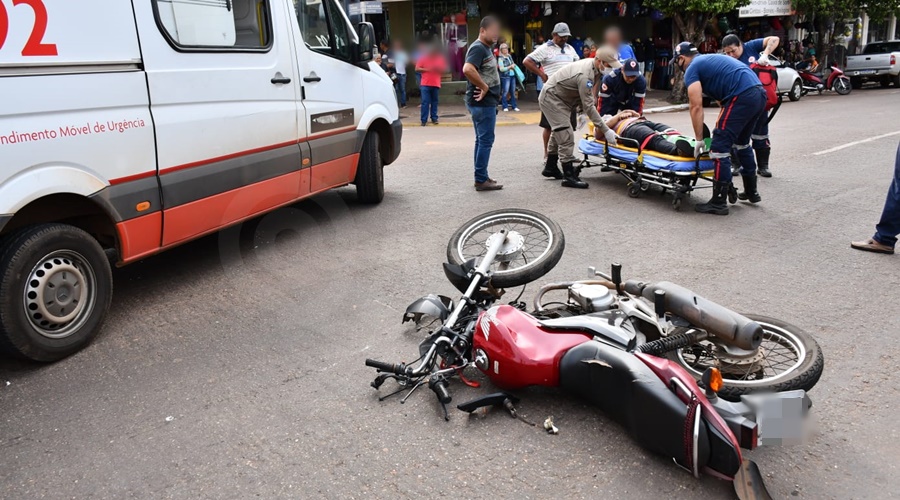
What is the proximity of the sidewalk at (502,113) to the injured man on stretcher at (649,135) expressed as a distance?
306 inches

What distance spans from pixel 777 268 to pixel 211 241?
4.62 meters

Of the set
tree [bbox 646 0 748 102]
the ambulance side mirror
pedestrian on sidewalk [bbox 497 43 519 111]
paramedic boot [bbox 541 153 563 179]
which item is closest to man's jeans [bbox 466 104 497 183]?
paramedic boot [bbox 541 153 563 179]

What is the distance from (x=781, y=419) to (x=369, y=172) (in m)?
5.18

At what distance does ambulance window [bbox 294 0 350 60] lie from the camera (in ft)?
20.4

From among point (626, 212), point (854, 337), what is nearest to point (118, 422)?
point (854, 337)

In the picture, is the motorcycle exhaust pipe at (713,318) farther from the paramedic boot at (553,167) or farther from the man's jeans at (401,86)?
the man's jeans at (401,86)

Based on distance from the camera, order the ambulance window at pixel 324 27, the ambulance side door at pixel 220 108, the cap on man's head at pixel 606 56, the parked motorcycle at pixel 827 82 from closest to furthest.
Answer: the ambulance side door at pixel 220 108 → the ambulance window at pixel 324 27 → the cap on man's head at pixel 606 56 → the parked motorcycle at pixel 827 82

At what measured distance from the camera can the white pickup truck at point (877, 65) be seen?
2400 cm

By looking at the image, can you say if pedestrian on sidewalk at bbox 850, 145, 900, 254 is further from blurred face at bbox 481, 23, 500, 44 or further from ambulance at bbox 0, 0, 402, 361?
ambulance at bbox 0, 0, 402, 361

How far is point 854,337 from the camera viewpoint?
13.5ft

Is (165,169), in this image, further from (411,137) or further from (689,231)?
(411,137)

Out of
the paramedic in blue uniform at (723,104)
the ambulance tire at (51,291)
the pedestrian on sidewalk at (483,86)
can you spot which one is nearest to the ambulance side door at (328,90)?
the pedestrian on sidewalk at (483,86)

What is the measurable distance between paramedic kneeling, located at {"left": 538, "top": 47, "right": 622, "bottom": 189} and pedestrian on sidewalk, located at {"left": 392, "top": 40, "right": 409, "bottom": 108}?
A: 34.2 ft

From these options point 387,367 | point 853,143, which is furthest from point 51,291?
point 853,143
